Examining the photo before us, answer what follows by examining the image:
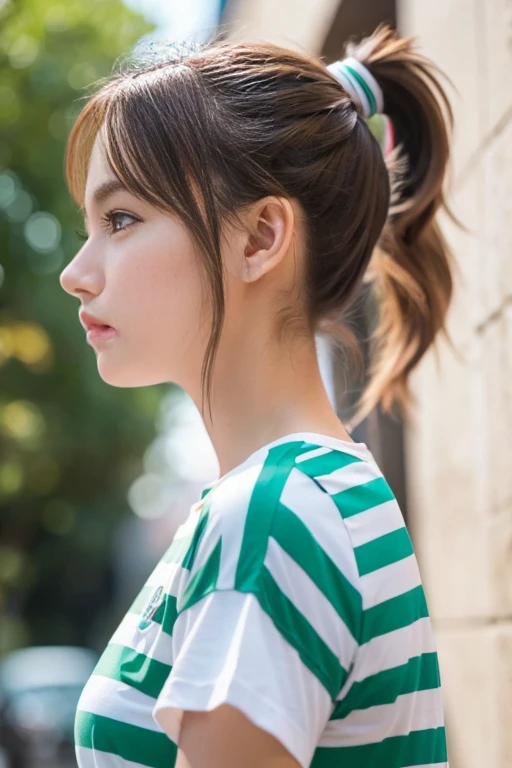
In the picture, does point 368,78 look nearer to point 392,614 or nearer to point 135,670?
point 392,614

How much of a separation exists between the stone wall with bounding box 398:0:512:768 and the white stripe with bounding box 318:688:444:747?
108cm

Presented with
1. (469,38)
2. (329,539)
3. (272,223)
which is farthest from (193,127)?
(469,38)

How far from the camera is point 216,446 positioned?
1.62m

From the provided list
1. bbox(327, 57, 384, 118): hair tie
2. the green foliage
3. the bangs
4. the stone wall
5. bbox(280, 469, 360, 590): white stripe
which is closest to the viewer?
bbox(280, 469, 360, 590): white stripe

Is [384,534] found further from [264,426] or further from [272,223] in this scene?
[272,223]

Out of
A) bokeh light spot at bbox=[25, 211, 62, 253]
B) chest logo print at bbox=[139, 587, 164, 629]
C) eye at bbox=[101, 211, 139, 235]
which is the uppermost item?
bokeh light spot at bbox=[25, 211, 62, 253]

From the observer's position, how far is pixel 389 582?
4.29 ft

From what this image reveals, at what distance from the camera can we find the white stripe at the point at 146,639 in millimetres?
1328

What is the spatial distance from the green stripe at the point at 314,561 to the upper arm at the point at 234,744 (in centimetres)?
17

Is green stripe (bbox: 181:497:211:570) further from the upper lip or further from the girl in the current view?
the upper lip

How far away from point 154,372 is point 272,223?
0.95ft

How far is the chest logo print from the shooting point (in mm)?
1400

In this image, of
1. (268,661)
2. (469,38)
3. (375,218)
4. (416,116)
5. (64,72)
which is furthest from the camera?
(64,72)

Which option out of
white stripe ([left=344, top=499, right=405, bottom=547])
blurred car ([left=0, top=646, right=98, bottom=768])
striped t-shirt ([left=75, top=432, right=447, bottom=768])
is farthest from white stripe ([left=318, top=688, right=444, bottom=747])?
blurred car ([left=0, top=646, right=98, bottom=768])
